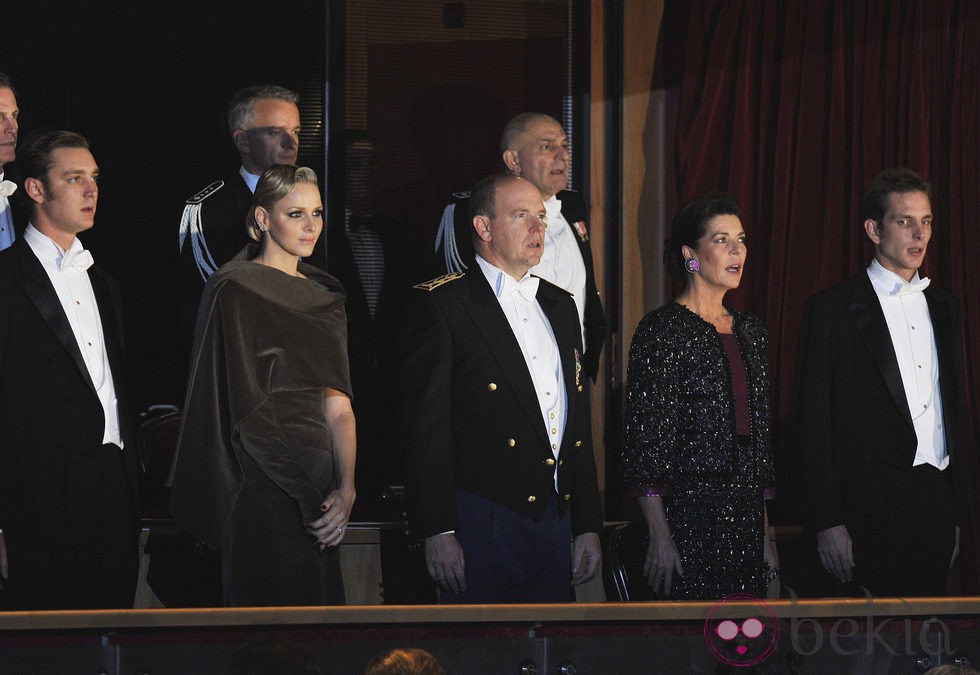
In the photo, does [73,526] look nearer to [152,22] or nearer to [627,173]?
[152,22]

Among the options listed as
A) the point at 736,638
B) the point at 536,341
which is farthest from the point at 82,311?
the point at 736,638

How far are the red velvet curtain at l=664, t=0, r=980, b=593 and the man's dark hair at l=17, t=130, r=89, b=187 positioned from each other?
2.40 metres

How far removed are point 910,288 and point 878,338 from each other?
0.67 feet

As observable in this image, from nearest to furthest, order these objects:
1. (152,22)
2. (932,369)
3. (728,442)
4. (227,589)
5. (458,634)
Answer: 1. (458,634)
2. (227,589)
3. (728,442)
4. (932,369)
5. (152,22)

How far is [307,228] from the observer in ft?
11.7

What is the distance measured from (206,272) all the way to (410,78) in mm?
1416

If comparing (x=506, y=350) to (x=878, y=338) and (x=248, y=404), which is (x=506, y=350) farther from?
(x=878, y=338)

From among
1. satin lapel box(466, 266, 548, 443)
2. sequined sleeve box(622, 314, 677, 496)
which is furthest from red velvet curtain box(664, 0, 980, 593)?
satin lapel box(466, 266, 548, 443)

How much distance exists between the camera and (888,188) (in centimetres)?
414

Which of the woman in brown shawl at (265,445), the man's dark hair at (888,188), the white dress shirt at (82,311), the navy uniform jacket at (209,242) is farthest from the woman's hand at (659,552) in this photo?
the navy uniform jacket at (209,242)

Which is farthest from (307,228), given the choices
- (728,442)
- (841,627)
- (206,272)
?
(841,627)

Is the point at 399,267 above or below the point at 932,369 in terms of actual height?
above

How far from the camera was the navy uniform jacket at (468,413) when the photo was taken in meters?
3.45

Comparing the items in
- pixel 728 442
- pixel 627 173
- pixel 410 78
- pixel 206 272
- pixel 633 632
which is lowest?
pixel 633 632
